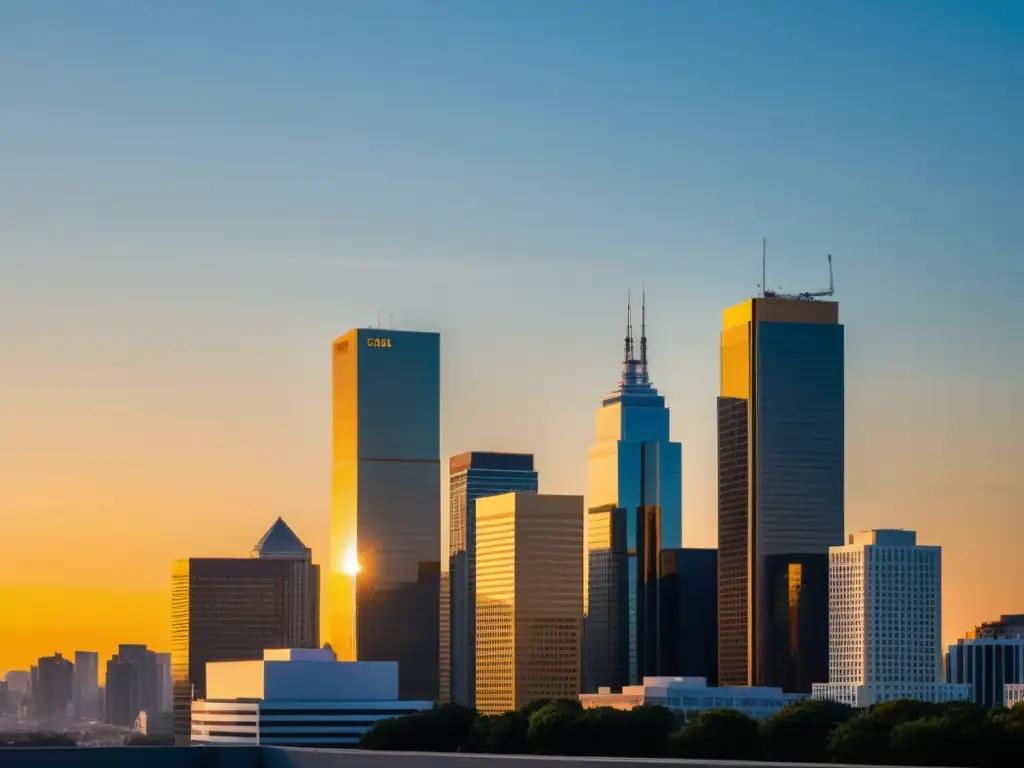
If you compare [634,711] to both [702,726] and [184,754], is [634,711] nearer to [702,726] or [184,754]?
[702,726]

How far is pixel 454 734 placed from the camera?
10344cm

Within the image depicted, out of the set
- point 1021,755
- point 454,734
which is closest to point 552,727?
point 454,734

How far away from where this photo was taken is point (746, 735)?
86125mm

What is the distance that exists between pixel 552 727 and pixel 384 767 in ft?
140

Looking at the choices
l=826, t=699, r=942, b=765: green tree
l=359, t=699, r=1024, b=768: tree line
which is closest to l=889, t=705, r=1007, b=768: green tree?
l=359, t=699, r=1024, b=768: tree line

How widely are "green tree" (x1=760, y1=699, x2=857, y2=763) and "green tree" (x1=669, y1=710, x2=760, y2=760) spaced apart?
64 cm

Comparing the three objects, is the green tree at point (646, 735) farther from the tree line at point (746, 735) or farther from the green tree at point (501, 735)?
the green tree at point (501, 735)

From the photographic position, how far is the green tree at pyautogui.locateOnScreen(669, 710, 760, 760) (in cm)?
8219

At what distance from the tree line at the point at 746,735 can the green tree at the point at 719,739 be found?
0.06 meters

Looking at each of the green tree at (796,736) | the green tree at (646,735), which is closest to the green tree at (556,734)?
the green tree at (646,735)

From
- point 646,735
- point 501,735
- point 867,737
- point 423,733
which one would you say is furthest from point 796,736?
point 423,733

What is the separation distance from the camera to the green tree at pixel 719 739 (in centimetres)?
8219

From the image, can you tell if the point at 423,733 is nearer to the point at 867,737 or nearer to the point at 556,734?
the point at 556,734

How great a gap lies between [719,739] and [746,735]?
3459 mm
